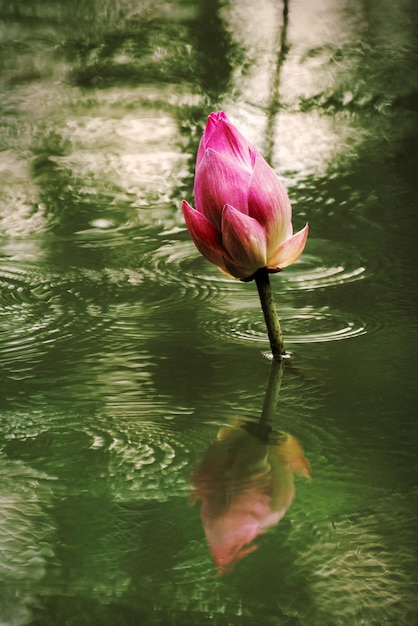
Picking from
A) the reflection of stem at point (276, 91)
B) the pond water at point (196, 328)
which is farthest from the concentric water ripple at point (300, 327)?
the reflection of stem at point (276, 91)

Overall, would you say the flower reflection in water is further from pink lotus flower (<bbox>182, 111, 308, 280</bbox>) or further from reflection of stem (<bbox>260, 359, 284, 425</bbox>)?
pink lotus flower (<bbox>182, 111, 308, 280</bbox>)

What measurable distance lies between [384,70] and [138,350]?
947 mm

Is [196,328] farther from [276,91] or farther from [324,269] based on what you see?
[276,91]


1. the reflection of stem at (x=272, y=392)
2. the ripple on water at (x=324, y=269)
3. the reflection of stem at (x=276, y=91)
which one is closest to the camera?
the reflection of stem at (x=272, y=392)

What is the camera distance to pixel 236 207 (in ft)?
2.26

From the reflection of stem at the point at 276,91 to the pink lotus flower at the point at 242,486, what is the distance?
79cm

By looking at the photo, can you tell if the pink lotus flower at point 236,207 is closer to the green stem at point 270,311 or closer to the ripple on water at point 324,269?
the green stem at point 270,311

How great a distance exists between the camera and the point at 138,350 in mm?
774

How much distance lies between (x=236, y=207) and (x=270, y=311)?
91 mm

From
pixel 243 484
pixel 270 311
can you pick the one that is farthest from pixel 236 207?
pixel 243 484

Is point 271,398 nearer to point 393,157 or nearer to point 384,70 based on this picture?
point 393,157

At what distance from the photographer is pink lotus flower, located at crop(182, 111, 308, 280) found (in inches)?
26.9

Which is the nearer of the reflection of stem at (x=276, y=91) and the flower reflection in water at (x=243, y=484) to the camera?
the flower reflection in water at (x=243, y=484)

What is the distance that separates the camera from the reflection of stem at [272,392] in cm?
64
